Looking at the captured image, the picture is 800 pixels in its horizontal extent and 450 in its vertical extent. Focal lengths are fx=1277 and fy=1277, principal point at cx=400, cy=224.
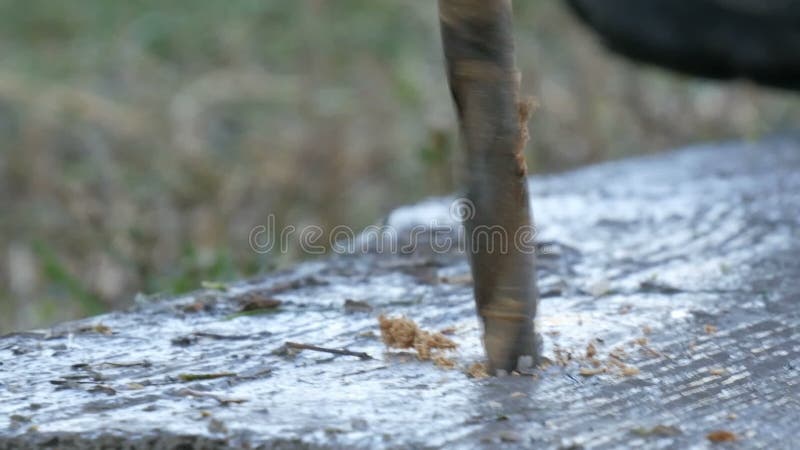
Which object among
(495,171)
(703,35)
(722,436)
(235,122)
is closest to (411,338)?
(495,171)

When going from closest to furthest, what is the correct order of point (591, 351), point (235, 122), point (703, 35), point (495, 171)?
point (495, 171) < point (591, 351) < point (703, 35) < point (235, 122)

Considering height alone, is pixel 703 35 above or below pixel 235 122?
above

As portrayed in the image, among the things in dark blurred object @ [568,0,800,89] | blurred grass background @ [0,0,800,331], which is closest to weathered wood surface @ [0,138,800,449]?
blurred grass background @ [0,0,800,331]

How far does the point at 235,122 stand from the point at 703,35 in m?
1.85

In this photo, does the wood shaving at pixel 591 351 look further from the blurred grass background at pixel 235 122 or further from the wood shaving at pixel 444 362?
the blurred grass background at pixel 235 122

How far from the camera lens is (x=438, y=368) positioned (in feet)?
3.88

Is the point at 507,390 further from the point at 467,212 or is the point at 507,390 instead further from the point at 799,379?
the point at 799,379

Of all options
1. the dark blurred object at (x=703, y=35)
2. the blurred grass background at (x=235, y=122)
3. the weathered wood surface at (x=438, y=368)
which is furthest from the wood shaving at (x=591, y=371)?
the dark blurred object at (x=703, y=35)

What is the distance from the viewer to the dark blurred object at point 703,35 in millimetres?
2951

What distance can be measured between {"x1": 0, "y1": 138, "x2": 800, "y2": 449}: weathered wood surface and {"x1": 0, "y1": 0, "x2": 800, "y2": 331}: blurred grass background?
2.49 ft

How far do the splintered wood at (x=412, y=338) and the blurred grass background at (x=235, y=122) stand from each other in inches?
40.4

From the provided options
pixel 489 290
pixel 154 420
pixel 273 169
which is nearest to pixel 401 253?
pixel 489 290

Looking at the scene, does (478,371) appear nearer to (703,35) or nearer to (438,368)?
(438,368)

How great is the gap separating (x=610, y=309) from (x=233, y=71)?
3.31 m
